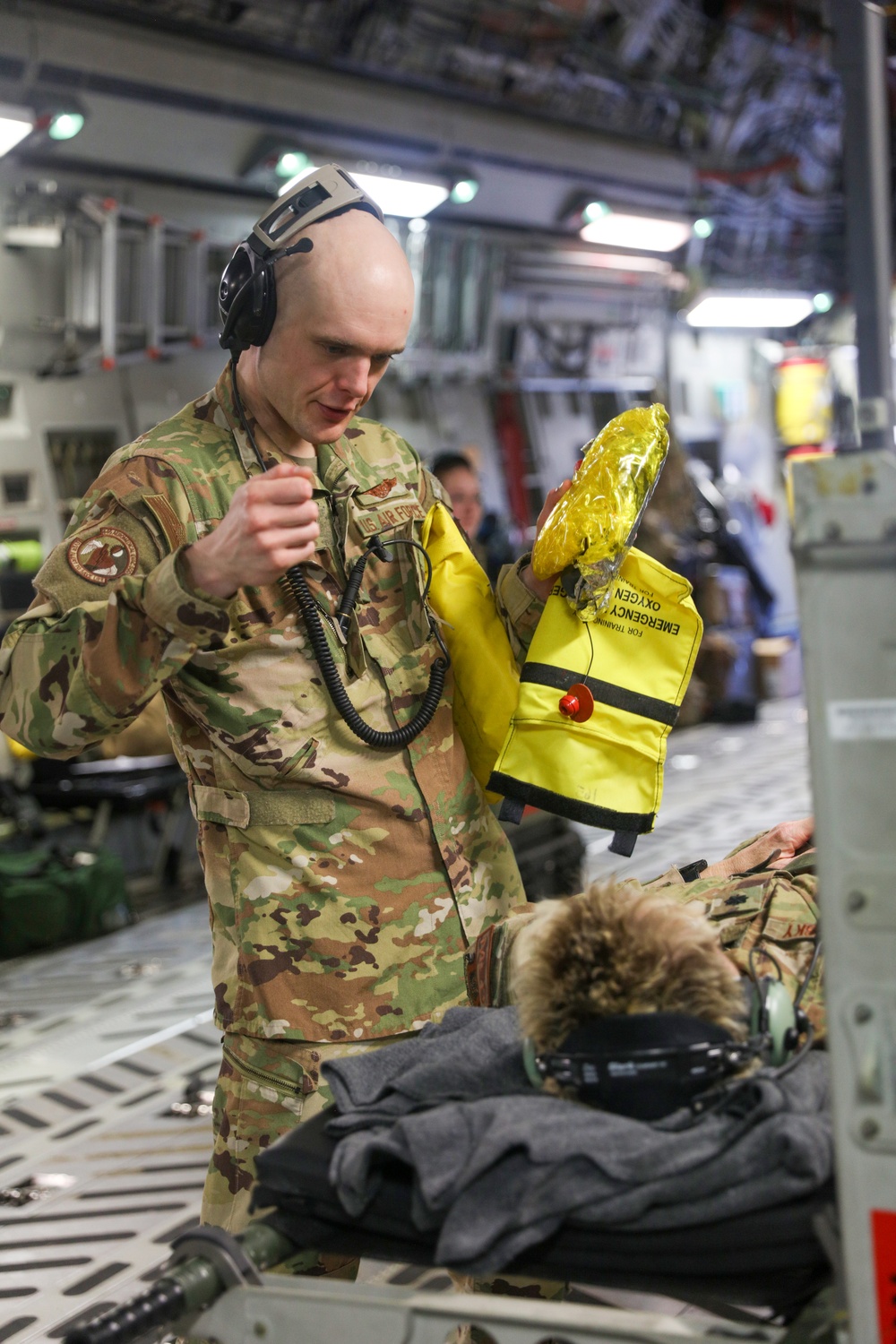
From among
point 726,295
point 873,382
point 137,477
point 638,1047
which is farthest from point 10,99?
point 726,295

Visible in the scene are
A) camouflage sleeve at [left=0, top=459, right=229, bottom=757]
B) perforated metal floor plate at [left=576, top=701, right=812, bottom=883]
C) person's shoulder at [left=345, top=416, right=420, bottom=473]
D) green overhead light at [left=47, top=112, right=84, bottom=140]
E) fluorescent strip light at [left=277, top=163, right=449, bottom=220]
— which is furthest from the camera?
fluorescent strip light at [left=277, top=163, right=449, bottom=220]

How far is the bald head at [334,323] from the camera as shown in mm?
1828

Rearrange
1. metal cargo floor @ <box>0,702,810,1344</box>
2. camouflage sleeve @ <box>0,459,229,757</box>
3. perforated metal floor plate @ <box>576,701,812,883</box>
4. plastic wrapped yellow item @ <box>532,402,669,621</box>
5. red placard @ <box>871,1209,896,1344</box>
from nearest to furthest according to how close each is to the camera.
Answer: red placard @ <box>871,1209,896,1344</box>
camouflage sleeve @ <box>0,459,229,757</box>
plastic wrapped yellow item @ <box>532,402,669,621</box>
metal cargo floor @ <box>0,702,810,1344</box>
perforated metal floor plate @ <box>576,701,812,883</box>

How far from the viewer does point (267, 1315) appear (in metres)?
1.17

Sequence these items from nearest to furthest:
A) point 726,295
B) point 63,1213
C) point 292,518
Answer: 1. point 292,518
2. point 63,1213
3. point 726,295

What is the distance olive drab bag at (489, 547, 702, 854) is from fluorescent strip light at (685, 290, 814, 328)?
379 inches

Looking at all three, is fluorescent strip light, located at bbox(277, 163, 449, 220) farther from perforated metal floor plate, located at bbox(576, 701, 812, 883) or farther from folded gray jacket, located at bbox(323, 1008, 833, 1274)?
folded gray jacket, located at bbox(323, 1008, 833, 1274)

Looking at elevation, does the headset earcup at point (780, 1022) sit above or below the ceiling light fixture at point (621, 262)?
below

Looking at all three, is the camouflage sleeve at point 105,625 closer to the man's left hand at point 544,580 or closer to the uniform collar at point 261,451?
the uniform collar at point 261,451

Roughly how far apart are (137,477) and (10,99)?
3.89 m

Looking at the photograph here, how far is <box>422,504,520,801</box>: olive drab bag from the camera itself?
6.48ft

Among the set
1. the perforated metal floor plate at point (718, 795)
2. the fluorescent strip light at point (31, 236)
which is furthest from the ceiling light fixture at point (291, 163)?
the perforated metal floor plate at point (718, 795)

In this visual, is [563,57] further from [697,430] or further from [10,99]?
[697,430]

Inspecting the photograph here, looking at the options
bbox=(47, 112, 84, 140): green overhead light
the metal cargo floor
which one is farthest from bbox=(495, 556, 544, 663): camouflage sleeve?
bbox=(47, 112, 84, 140): green overhead light
